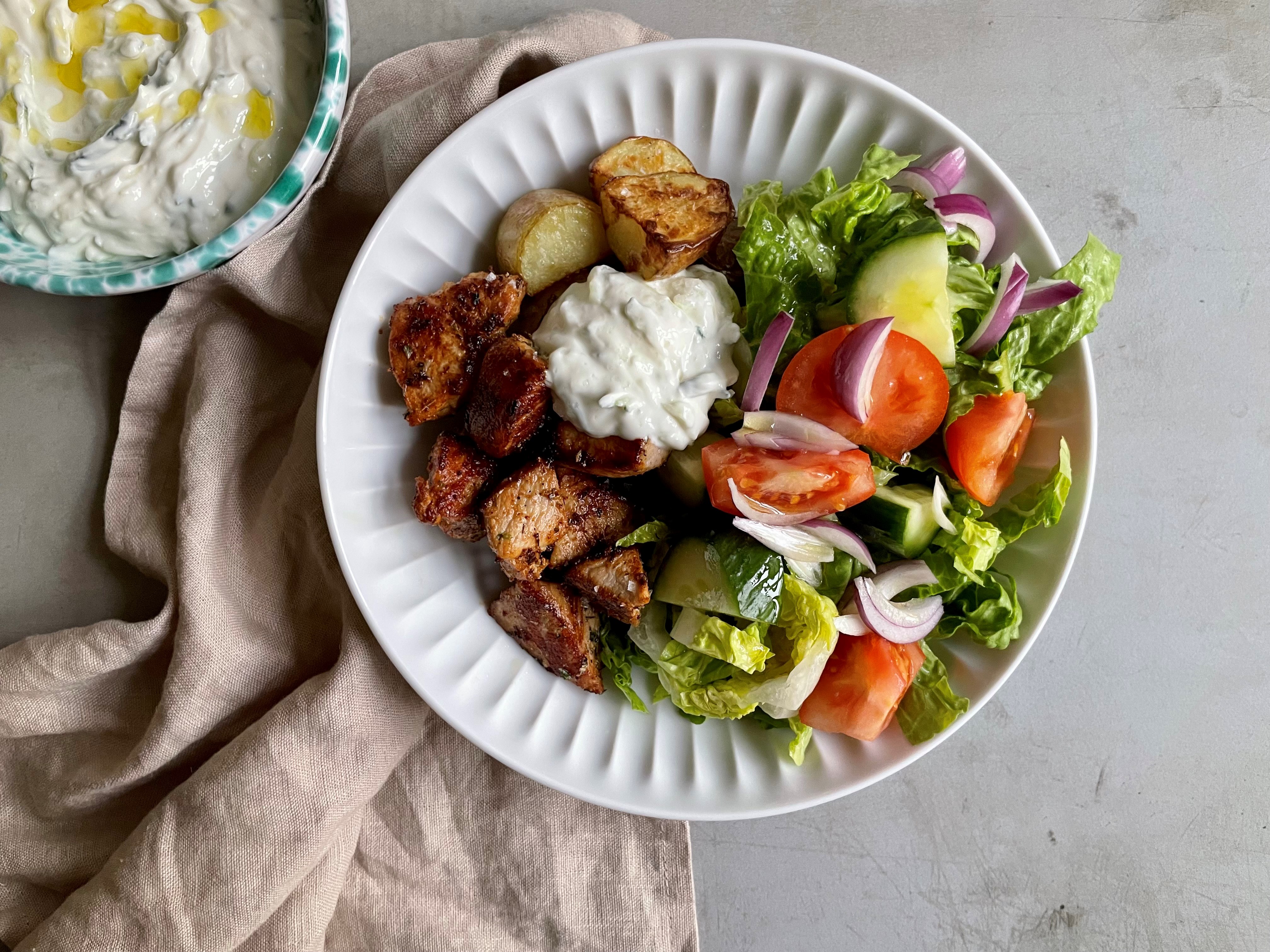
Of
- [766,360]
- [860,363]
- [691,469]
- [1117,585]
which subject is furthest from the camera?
[1117,585]

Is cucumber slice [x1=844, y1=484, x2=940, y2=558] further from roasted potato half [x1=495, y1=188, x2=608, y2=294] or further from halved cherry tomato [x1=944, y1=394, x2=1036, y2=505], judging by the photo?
roasted potato half [x1=495, y1=188, x2=608, y2=294]

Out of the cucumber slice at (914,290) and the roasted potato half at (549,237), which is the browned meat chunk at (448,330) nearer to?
the roasted potato half at (549,237)

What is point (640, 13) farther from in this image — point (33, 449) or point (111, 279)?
point (33, 449)

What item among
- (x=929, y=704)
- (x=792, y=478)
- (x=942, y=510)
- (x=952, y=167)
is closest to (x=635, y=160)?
(x=952, y=167)

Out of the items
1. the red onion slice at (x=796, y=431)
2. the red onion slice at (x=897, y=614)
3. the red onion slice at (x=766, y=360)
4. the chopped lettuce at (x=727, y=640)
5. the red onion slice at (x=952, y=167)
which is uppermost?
the red onion slice at (x=952, y=167)

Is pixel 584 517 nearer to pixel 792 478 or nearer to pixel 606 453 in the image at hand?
pixel 606 453

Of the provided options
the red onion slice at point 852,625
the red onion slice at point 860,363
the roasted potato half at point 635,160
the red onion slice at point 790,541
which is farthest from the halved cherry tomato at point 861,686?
the roasted potato half at point 635,160

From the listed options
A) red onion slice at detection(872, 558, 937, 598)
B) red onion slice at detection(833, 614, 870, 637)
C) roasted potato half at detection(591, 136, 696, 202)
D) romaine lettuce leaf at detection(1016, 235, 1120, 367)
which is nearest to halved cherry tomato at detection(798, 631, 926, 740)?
red onion slice at detection(833, 614, 870, 637)
